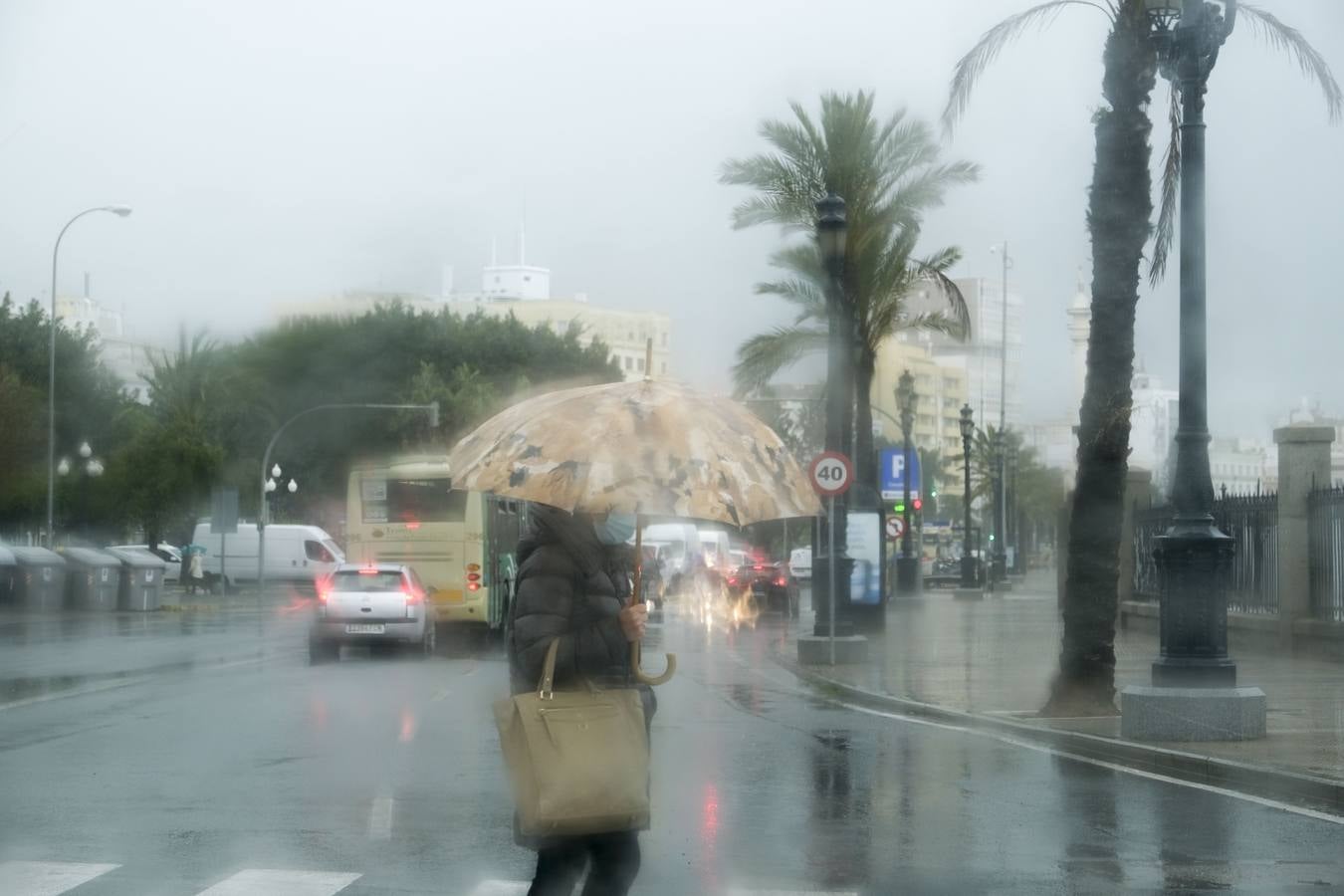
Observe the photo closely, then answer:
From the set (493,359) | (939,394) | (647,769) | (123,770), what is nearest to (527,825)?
(647,769)

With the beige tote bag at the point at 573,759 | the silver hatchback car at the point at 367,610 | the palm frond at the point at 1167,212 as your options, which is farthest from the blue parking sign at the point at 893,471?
the beige tote bag at the point at 573,759

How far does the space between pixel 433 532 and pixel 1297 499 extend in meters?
15.5

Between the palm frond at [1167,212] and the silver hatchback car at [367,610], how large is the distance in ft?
43.0

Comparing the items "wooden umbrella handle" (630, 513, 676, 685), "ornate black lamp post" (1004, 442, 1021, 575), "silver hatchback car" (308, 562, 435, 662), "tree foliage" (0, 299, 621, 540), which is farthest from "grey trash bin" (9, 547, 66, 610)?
"ornate black lamp post" (1004, 442, 1021, 575)

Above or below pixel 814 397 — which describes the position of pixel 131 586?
below

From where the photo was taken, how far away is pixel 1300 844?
9.38 meters

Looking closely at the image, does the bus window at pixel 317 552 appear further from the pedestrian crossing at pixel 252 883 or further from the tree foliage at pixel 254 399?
the pedestrian crossing at pixel 252 883

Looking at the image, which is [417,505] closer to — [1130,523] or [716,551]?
[1130,523]

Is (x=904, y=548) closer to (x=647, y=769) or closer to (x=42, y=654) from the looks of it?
(x=42, y=654)

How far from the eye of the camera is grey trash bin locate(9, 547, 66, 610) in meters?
43.2

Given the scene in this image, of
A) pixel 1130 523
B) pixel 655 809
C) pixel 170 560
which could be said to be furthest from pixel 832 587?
pixel 170 560

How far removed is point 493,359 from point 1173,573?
6158 centimetres

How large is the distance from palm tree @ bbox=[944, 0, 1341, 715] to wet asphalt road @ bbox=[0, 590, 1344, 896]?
63.2 inches

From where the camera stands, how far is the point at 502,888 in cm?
811
